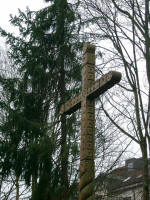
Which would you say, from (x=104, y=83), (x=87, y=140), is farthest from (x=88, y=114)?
(x=104, y=83)

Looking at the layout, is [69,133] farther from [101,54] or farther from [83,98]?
[83,98]

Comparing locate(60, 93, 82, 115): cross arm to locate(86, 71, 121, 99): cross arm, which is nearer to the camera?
locate(86, 71, 121, 99): cross arm

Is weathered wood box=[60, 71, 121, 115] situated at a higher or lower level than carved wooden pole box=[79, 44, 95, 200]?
higher

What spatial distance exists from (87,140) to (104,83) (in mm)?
691

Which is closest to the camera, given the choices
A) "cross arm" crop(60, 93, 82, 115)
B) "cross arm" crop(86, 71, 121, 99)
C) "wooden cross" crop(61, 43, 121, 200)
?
"cross arm" crop(86, 71, 121, 99)

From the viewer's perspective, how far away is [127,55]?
29.9 ft

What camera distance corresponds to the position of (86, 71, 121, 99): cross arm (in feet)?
11.3

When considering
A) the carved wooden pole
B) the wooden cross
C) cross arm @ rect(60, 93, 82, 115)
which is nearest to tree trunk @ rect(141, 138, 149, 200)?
cross arm @ rect(60, 93, 82, 115)

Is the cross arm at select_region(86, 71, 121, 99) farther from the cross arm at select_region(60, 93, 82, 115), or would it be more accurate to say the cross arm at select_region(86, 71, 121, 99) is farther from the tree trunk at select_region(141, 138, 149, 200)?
the tree trunk at select_region(141, 138, 149, 200)

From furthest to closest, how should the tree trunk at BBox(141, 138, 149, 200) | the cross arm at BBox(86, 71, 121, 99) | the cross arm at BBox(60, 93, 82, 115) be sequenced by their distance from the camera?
the tree trunk at BBox(141, 138, 149, 200)
the cross arm at BBox(60, 93, 82, 115)
the cross arm at BBox(86, 71, 121, 99)

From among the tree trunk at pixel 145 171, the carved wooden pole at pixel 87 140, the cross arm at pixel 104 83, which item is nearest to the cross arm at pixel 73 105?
the carved wooden pole at pixel 87 140

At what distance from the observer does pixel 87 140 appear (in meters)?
3.73

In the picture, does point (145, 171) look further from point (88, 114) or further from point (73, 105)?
point (88, 114)

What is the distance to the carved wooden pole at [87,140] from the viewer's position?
11.9ft
